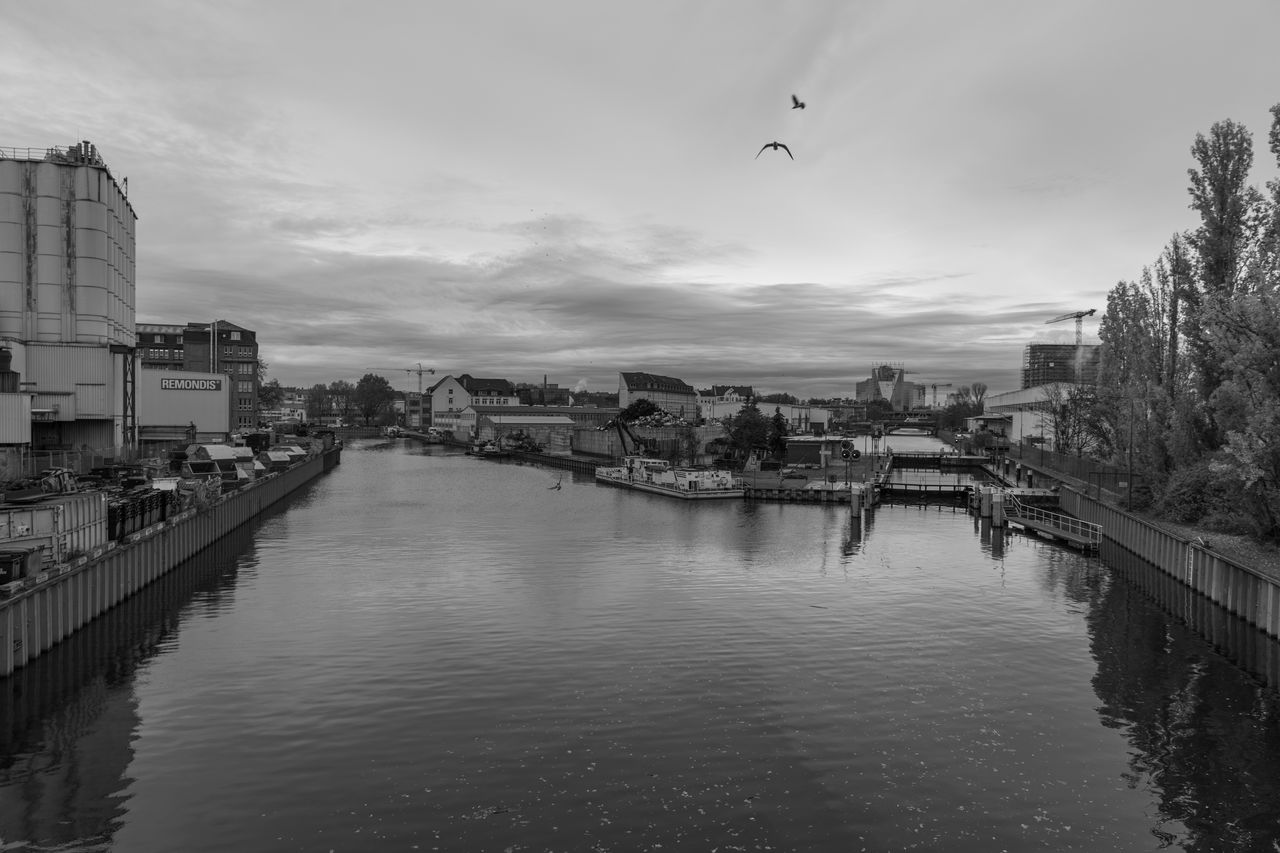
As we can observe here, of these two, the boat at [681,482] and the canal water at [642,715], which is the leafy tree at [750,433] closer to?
the boat at [681,482]

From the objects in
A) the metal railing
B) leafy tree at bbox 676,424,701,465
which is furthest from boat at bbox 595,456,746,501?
leafy tree at bbox 676,424,701,465

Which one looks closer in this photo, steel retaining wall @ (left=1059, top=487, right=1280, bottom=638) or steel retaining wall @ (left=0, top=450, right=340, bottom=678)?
steel retaining wall @ (left=0, top=450, right=340, bottom=678)

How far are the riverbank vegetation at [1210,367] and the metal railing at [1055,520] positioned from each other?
3346 millimetres

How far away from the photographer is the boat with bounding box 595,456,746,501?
7019 centimetres

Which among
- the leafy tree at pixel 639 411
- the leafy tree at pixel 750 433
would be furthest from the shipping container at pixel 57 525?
the leafy tree at pixel 639 411

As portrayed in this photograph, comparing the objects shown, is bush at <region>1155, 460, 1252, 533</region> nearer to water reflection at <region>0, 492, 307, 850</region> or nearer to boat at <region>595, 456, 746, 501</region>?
boat at <region>595, 456, 746, 501</region>

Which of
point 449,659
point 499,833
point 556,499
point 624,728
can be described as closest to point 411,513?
point 556,499

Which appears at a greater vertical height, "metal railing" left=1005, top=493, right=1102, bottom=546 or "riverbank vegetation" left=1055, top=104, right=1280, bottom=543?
"riverbank vegetation" left=1055, top=104, right=1280, bottom=543

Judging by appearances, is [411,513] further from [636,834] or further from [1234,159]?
[1234,159]

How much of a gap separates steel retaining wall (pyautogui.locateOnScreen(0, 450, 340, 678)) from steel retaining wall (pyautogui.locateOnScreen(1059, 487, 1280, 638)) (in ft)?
119

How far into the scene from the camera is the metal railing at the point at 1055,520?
4600cm

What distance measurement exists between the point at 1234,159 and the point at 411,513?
176 ft

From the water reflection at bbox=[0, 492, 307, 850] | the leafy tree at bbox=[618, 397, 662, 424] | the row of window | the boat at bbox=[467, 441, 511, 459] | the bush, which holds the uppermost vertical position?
the row of window

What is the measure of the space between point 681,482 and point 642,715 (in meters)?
53.2
